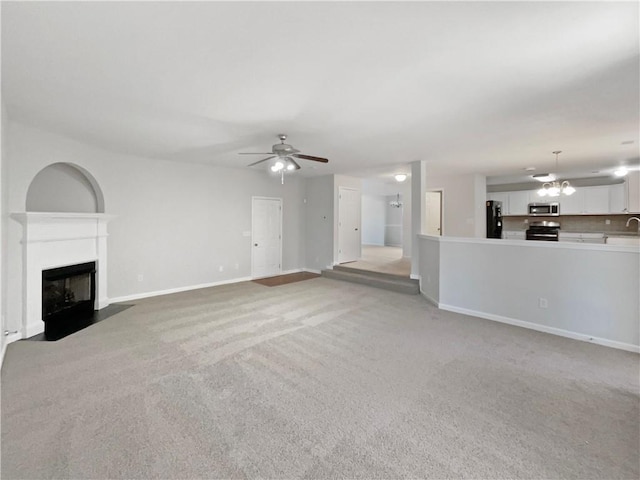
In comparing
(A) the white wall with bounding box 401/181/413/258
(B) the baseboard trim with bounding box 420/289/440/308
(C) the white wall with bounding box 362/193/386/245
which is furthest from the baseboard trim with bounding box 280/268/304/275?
(C) the white wall with bounding box 362/193/386/245

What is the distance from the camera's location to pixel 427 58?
7.21 feet

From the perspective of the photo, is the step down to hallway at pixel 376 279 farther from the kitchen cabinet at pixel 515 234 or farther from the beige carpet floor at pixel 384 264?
the kitchen cabinet at pixel 515 234

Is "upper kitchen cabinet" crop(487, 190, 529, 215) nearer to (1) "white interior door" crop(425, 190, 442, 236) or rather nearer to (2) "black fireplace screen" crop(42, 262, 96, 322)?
(1) "white interior door" crop(425, 190, 442, 236)

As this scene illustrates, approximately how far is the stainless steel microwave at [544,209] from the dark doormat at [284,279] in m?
6.46

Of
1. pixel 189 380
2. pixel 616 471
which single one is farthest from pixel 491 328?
pixel 189 380

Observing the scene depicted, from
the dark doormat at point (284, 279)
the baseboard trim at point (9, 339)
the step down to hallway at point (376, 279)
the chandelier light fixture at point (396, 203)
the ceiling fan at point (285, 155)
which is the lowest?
the baseboard trim at point (9, 339)

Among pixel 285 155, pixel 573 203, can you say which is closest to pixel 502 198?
pixel 573 203

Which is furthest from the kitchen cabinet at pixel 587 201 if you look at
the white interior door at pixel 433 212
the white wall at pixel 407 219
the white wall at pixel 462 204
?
the white wall at pixel 407 219

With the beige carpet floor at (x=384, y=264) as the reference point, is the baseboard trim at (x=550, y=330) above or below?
below

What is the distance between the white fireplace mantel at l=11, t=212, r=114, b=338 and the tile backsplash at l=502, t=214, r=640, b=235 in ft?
34.4

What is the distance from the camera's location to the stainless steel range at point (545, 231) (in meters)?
8.03

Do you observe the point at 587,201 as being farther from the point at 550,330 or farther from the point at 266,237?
the point at 266,237

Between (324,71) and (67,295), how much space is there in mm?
5277

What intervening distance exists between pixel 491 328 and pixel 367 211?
9.36 m
